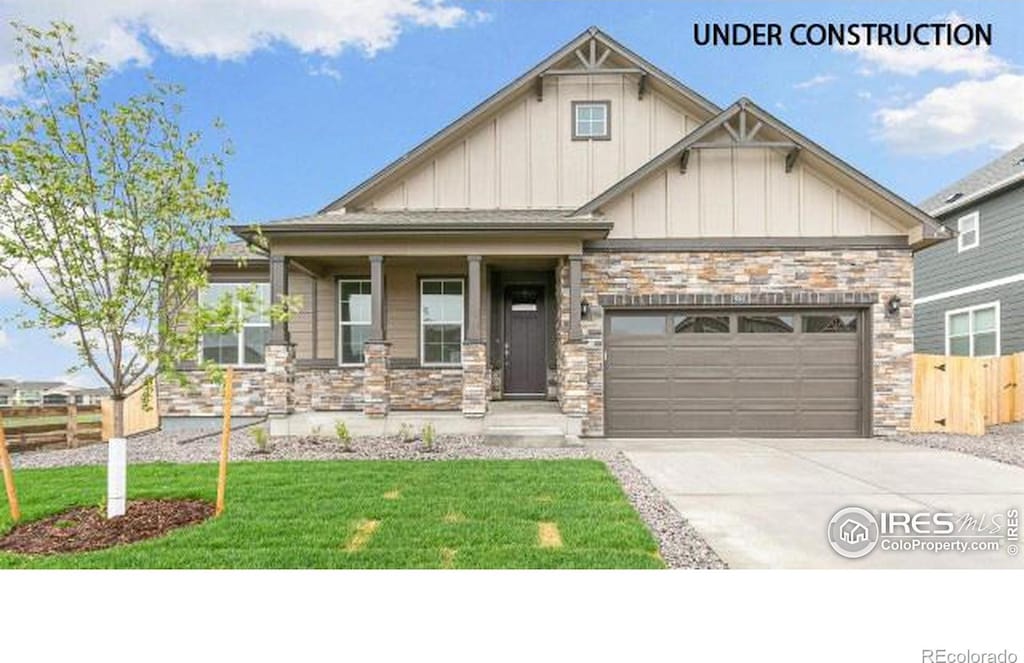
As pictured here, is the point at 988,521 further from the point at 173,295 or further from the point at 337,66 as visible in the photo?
the point at 337,66

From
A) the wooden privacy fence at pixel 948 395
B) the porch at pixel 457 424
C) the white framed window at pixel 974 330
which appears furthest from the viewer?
the white framed window at pixel 974 330

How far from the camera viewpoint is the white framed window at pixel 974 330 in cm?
1372

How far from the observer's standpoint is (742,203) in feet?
33.1

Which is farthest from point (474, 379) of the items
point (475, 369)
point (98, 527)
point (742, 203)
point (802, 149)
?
point (802, 149)

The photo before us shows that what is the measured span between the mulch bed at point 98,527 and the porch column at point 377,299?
Result: 4.39 metres

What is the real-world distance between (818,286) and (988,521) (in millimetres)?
5748

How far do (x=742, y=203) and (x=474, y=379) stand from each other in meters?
5.25

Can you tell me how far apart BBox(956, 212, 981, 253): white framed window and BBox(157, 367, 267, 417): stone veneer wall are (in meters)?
15.5

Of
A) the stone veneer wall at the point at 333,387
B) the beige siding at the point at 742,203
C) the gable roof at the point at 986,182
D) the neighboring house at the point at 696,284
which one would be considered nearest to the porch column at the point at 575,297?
the neighboring house at the point at 696,284

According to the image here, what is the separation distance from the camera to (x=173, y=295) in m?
5.13

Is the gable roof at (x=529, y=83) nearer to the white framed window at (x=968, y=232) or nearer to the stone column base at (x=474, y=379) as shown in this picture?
the stone column base at (x=474, y=379)

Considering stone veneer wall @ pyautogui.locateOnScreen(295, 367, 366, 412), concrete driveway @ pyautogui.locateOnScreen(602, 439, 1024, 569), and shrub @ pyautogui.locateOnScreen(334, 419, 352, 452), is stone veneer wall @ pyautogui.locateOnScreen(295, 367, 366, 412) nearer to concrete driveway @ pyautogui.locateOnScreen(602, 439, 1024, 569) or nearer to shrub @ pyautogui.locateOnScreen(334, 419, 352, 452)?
shrub @ pyautogui.locateOnScreen(334, 419, 352, 452)

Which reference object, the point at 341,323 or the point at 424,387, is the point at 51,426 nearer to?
the point at 341,323
